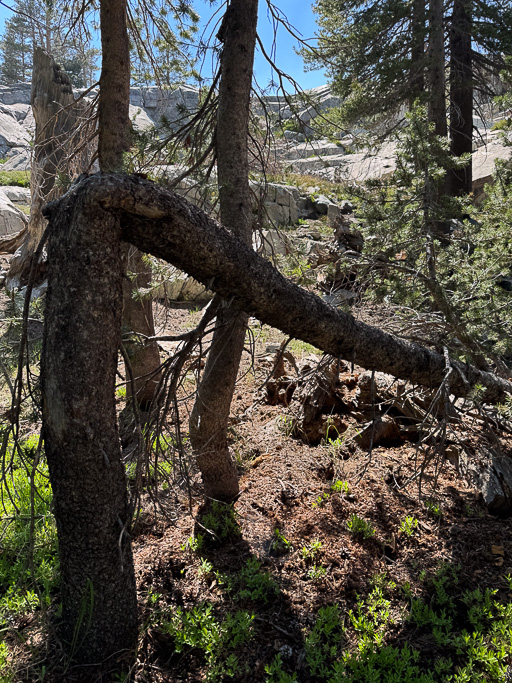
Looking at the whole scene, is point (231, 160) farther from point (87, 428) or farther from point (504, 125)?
point (504, 125)

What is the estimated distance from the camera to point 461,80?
11109 millimetres

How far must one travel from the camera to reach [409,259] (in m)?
4.39

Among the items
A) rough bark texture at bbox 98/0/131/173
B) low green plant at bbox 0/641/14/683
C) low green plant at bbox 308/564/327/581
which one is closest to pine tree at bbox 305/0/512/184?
rough bark texture at bbox 98/0/131/173

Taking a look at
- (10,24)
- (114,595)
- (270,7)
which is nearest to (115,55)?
(270,7)

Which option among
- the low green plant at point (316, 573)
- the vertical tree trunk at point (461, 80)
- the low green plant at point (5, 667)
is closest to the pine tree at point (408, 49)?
the vertical tree trunk at point (461, 80)

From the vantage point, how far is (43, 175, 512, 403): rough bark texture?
2.01 meters

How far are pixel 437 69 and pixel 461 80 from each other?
119 inches

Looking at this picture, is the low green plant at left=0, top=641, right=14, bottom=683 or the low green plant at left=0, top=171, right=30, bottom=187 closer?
the low green plant at left=0, top=641, right=14, bottom=683

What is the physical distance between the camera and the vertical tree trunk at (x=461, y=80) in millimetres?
10812

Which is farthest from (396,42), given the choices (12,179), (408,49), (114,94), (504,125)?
(12,179)

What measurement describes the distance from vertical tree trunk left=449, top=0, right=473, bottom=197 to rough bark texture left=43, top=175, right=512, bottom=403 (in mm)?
8923

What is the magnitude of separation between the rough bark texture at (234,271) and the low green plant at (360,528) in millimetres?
1240

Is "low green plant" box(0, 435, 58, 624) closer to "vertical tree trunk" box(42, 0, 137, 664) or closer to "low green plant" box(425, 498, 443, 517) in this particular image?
"vertical tree trunk" box(42, 0, 137, 664)

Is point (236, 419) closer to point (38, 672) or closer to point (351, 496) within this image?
point (351, 496)
